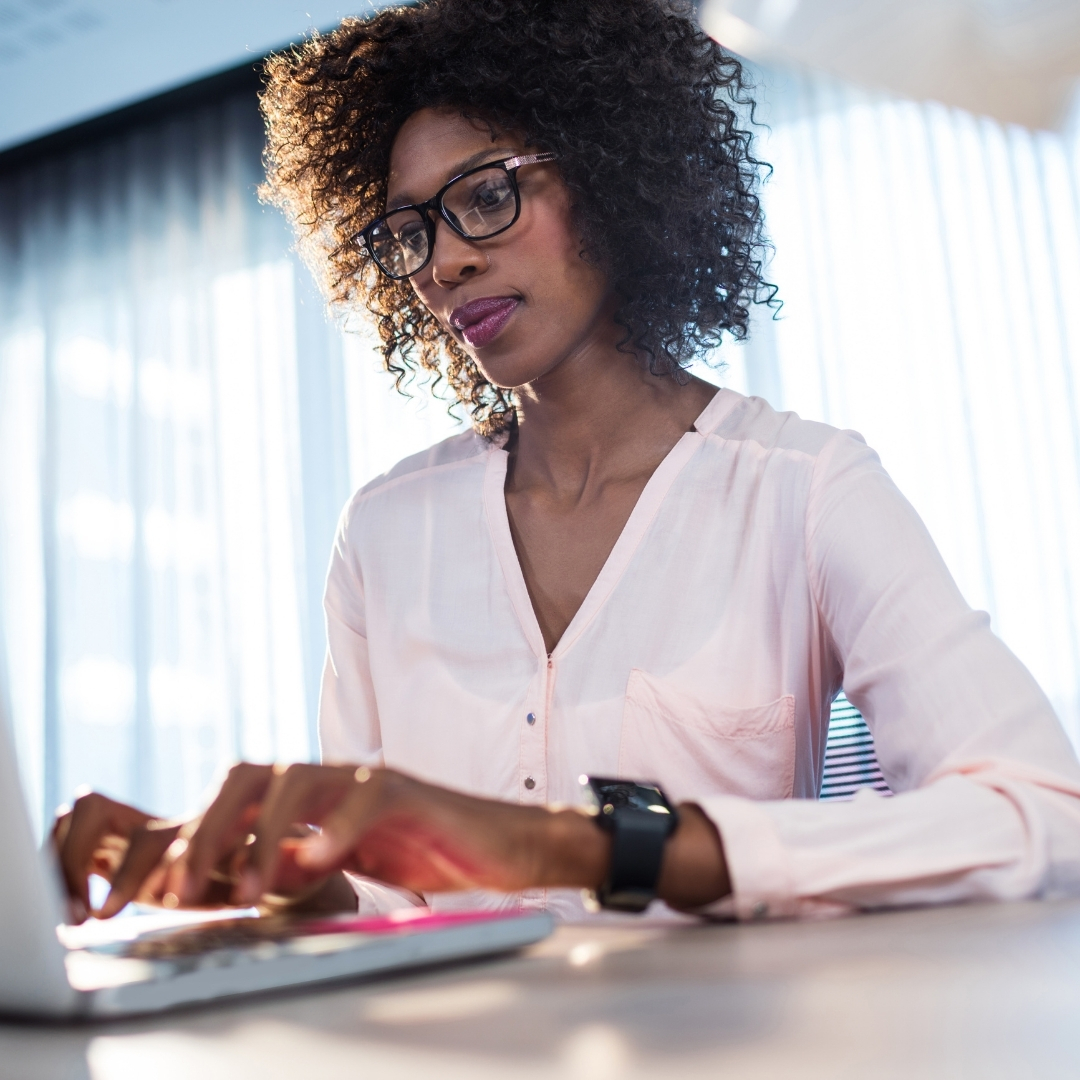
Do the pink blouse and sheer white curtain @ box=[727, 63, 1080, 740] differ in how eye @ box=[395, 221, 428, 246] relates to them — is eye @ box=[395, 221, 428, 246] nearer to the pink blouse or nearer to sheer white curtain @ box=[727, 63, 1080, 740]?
the pink blouse

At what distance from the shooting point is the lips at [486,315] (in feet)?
4.34

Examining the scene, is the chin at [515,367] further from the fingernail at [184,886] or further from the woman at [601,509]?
the fingernail at [184,886]

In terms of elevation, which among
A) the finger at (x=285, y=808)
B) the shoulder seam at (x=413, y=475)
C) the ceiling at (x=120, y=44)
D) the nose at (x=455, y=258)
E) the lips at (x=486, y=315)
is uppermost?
the ceiling at (x=120, y=44)

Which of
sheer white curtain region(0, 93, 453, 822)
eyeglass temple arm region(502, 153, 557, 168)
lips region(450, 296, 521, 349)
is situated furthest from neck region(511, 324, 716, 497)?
sheer white curtain region(0, 93, 453, 822)

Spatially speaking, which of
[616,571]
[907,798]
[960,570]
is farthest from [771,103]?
[907,798]

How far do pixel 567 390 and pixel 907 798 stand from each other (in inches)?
31.3

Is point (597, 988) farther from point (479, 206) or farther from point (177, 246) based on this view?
point (177, 246)

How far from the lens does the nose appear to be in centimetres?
132

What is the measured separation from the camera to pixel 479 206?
1.34 m

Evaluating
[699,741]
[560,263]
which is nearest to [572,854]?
[699,741]

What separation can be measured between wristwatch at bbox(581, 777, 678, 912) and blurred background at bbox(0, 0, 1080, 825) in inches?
72.6

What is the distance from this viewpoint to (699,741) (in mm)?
1166

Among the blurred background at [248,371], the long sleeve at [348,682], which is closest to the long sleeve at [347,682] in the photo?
the long sleeve at [348,682]

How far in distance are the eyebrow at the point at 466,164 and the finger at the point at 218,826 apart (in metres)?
0.92
